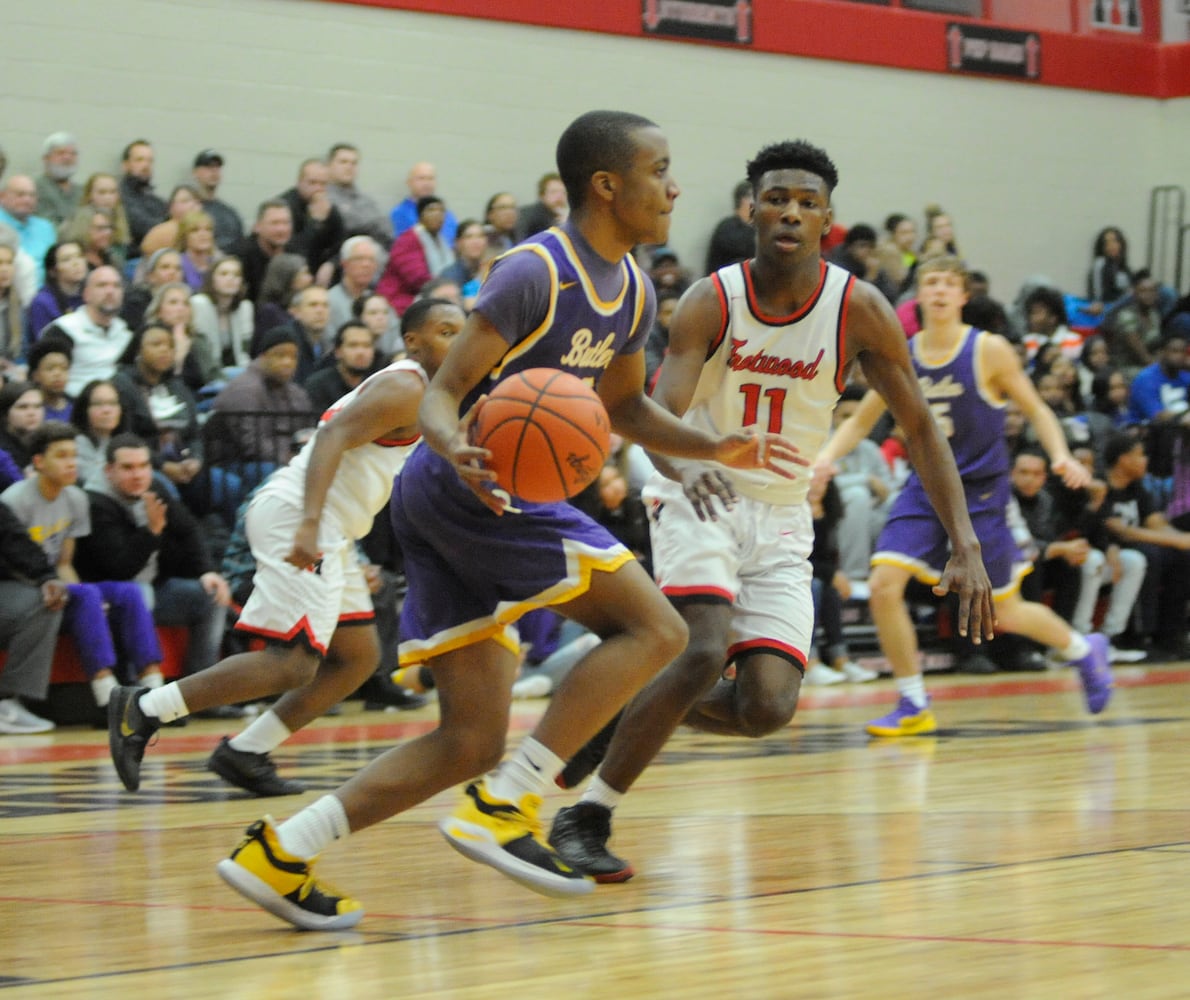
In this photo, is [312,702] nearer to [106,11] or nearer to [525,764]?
[525,764]

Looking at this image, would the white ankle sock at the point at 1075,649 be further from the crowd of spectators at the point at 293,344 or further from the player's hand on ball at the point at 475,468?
the player's hand on ball at the point at 475,468

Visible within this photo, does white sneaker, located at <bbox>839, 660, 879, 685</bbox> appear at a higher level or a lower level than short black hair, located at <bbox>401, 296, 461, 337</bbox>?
lower

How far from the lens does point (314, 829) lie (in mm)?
3697

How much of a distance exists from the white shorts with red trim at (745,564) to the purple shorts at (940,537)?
121 inches

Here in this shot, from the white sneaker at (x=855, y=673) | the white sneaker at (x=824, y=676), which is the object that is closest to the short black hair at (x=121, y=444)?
the white sneaker at (x=824, y=676)

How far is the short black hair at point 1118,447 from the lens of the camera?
13.5 metres

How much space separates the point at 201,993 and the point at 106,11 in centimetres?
1126

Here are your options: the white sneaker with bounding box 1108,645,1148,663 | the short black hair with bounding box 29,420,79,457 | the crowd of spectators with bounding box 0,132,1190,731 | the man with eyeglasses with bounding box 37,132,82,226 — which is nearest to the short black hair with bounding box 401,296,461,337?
the crowd of spectators with bounding box 0,132,1190,731

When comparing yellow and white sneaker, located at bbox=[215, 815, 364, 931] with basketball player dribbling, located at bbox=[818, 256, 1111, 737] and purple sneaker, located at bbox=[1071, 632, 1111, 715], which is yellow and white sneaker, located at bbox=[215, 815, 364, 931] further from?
purple sneaker, located at bbox=[1071, 632, 1111, 715]

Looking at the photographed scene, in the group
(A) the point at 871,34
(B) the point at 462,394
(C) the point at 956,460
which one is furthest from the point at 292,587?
(A) the point at 871,34

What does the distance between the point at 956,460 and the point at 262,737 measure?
3.40 m

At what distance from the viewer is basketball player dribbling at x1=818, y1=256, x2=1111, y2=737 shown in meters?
8.30

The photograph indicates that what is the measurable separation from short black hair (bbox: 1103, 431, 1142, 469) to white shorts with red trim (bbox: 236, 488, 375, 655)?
8184mm

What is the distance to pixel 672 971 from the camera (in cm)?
319
